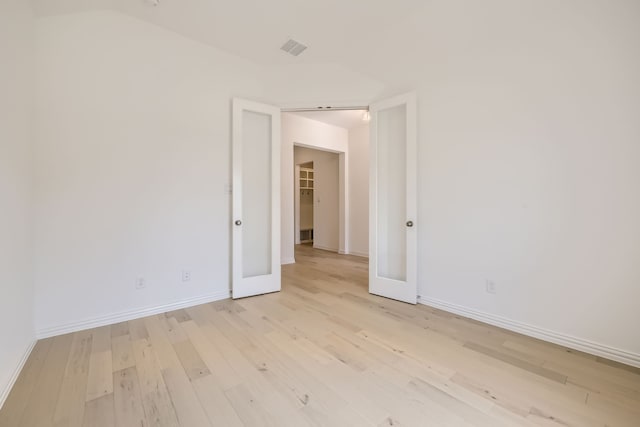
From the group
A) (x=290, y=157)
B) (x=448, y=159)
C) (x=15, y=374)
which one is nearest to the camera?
(x=15, y=374)

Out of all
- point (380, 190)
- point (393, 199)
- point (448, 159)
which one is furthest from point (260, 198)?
point (448, 159)

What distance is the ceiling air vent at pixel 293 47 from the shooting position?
2887 mm

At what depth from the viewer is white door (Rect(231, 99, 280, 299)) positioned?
3254 mm

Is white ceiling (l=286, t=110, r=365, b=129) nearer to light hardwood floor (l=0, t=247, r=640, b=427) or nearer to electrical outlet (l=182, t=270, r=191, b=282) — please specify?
electrical outlet (l=182, t=270, r=191, b=282)

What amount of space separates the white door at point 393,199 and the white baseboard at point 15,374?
2955 millimetres

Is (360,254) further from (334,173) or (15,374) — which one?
(15,374)

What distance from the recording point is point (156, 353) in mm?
1944

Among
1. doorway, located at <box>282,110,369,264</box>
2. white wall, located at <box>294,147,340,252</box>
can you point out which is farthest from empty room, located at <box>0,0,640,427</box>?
white wall, located at <box>294,147,340,252</box>

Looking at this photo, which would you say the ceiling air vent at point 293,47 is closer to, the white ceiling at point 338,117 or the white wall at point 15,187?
the white ceiling at point 338,117

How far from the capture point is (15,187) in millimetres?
1760

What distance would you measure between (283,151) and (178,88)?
2.35m

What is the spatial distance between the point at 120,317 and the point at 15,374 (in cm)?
81

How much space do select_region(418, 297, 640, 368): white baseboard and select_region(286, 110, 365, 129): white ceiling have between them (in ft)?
11.8

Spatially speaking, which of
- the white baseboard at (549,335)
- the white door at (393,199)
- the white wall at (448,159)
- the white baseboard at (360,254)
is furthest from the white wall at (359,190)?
the white baseboard at (549,335)
